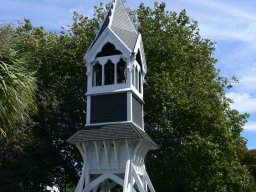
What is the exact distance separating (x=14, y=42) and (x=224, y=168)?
1341cm

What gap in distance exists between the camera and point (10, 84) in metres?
13.5

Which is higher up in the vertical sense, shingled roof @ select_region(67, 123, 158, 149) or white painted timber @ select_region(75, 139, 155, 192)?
shingled roof @ select_region(67, 123, 158, 149)

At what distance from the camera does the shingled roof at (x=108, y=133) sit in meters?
17.0

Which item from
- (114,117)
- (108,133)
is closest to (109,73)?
(114,117)

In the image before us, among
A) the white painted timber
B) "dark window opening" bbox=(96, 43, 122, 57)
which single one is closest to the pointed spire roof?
"dark window opening" bbox=(96, 43, 122, 57)

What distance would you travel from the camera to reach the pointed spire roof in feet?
63.8

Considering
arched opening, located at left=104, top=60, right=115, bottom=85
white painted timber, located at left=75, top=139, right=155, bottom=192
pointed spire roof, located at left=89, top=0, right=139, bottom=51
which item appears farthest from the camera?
arched opening, located at left=104, top=60, right=115, bottom=85

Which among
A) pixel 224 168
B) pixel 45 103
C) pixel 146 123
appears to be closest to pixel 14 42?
pixel 45 103

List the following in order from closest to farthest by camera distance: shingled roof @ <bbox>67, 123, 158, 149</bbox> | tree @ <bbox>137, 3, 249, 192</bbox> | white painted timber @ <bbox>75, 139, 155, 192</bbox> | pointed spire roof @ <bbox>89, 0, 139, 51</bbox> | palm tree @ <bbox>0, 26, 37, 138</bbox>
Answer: palm tree @ <bbox>0, 26, 37, 138</bbox>, shingled roof @ <bbox>67, 123, 158, 149</bbox>, white painted timber @ <bbox>75, 139, 155, 192</bbox>, pointed spire roof @ <bbox>89, 0, 139, 51</bbox>, tree @ <bbox>137, 3, 249, 192</bbox>

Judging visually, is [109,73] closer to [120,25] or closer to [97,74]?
[97,74]

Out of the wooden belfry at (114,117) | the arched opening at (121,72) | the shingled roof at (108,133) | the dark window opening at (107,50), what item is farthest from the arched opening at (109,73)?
the shingled roof at (108,133)

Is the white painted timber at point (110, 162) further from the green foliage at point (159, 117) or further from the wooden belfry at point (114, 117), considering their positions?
the green foliage at point (159, 117)

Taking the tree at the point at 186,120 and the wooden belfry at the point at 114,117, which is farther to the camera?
the tree at the point at 186,120

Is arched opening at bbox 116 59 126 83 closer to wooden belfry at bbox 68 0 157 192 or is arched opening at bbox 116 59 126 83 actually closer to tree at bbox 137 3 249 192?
wooden belfry at bbox 68 0 157 192
